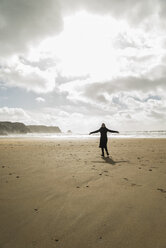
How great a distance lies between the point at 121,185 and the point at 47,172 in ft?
10.4

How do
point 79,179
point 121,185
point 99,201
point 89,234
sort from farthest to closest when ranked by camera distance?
point 79,179 → point 121,185 → point 99,201 → point 89,234

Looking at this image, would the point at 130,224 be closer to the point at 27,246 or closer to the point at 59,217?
the point at 59,217

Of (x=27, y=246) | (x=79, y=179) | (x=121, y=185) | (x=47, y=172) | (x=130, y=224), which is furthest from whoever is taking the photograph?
(x=47, y=172)

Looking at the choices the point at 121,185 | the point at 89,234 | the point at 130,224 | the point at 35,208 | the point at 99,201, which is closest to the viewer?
the point at 89,234

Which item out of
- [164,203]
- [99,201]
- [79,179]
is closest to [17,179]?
[79,179]

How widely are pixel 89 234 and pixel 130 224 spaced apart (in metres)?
0.86

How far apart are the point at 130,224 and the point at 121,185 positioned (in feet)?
7.06

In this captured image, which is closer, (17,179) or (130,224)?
(130,224)

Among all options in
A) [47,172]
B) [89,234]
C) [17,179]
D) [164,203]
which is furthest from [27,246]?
[47,172]

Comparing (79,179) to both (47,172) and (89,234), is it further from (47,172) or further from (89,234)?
(89,234)

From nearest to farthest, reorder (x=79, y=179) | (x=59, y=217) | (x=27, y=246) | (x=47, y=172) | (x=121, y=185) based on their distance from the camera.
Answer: (x=27, y=246) < (x=59, y=217) < (x=121, y=185) < (x=79, y=179) < (x=47, y=172)

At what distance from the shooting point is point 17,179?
606 centimetres

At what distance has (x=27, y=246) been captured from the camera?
2688 millimetres

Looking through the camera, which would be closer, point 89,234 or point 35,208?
point 89,234
